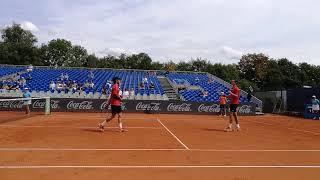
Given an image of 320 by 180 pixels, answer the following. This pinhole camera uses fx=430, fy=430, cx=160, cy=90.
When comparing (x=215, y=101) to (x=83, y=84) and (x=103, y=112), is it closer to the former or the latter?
(x=103, y=112)

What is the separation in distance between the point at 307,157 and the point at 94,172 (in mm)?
5602

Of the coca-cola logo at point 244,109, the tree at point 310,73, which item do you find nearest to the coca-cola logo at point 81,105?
the coca-cola logo at point 244,109

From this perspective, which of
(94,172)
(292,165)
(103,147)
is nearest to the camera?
(94,172)

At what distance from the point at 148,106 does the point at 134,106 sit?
3.80 ft

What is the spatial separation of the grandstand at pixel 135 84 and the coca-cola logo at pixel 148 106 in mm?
2511

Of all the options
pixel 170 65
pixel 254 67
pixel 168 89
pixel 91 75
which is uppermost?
pixel 170 65

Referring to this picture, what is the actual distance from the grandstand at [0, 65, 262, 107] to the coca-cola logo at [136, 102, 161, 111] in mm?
2511

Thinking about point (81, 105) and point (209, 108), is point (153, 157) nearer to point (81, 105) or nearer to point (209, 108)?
point (81, 105)

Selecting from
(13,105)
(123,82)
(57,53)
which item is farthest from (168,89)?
(57,53)

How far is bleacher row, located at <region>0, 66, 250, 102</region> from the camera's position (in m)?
38.2

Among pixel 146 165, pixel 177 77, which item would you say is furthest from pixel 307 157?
Result: pixel 177 77

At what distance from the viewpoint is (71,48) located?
91.5 meters

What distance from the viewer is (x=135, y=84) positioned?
4341 cm

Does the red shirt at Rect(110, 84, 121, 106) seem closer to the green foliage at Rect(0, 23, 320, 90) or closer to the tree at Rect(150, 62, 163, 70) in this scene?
the green foliage at Rect(0, 23, 320, 90)
